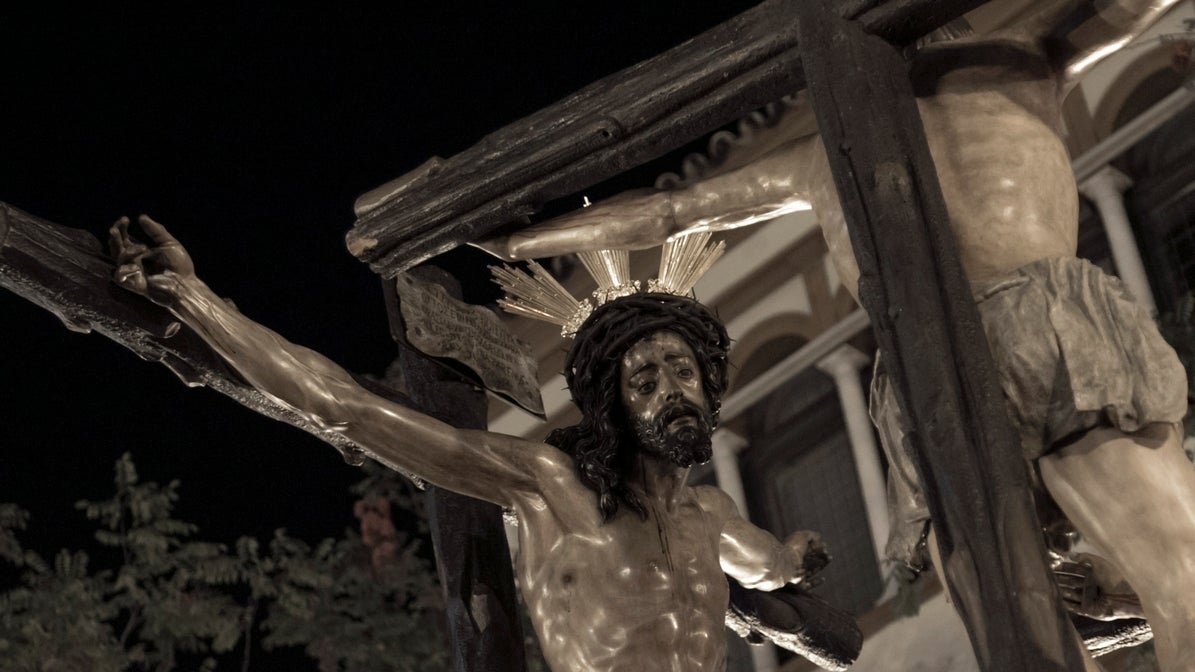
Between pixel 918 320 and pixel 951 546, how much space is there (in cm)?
49

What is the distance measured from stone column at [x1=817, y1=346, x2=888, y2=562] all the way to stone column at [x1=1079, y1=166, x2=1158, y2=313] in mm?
1975

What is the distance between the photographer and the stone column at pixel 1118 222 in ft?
45.9

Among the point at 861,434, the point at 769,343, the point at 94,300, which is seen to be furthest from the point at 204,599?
the point at 94,300

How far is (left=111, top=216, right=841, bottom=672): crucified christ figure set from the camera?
19.2 feet

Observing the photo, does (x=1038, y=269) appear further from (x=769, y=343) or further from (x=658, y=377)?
(x=769, y=343)

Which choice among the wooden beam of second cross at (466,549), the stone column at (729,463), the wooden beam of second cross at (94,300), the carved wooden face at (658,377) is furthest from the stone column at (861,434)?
the wooden beam of second cross at (94,300)

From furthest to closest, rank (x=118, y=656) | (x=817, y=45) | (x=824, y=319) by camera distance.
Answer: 1. (x=824, y=319)
2. (x=118, y=656)
3. (x=817, y=45)

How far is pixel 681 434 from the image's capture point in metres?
5.82

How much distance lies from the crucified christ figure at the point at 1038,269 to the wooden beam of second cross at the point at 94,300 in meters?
0.86

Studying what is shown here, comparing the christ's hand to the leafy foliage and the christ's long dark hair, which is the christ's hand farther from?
the leafy foliage

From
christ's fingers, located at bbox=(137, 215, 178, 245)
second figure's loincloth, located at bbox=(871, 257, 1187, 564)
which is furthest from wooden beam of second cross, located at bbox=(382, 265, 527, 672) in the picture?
second figure's loincloth, located at bbox=(871, 257, 1187, 564)

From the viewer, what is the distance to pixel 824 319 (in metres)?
16.3

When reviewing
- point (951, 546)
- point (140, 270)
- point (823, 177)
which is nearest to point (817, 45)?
point (823, 177)

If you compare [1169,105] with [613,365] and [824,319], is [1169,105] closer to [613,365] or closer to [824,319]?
[824,319]
